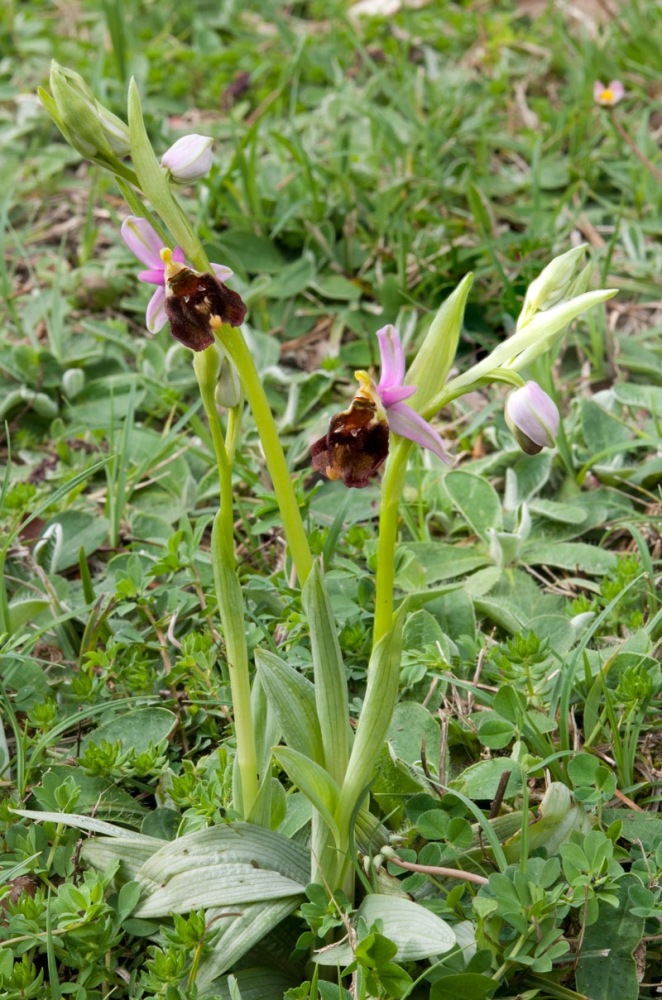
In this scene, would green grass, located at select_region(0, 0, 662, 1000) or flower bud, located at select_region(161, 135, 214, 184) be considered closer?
flower bud, located at select_region(161, 135, 214, 184)

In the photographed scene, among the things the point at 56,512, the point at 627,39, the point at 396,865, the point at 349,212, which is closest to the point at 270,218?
the point at 349,212

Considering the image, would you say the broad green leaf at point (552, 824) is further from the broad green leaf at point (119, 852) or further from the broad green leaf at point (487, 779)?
the broad green leaf at point (119, 852)

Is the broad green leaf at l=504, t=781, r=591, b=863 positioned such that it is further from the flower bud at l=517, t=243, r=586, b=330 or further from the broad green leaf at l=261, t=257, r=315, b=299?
the broad green leaf at l=261, t=257, r=315, b=299

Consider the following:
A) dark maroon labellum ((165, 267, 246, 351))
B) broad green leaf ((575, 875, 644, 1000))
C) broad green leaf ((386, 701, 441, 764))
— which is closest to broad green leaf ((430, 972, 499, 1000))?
broad green leaf ((575, 875, 644, 1000))

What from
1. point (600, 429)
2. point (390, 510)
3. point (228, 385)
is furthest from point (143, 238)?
point (600, 429)

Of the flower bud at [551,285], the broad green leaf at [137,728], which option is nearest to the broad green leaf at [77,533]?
the broad green leaf at [137,728]

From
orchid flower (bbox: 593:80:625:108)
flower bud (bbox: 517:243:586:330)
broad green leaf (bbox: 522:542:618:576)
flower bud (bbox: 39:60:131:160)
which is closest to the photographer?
flower bud (bbox: 39:60:131:160)

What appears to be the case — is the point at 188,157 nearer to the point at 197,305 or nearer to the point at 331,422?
the point at 197,305

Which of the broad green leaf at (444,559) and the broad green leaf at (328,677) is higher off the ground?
the broad green leaf at (328,677)
